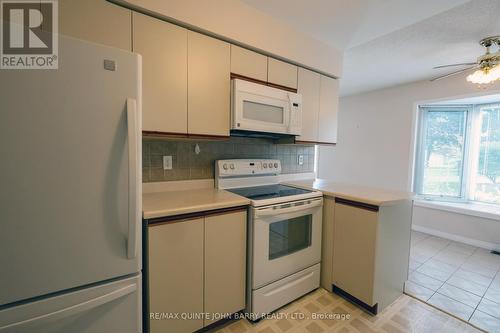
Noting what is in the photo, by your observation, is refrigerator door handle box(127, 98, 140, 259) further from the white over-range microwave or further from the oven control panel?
the oven control panel

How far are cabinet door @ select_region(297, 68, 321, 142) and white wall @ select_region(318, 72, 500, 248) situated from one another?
7.16 feet

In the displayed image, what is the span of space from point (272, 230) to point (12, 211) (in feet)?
4.54

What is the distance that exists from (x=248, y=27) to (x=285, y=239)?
1.76 metres

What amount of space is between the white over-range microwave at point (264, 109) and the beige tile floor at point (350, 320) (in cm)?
150

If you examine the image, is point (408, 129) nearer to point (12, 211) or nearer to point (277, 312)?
point (277, 312)

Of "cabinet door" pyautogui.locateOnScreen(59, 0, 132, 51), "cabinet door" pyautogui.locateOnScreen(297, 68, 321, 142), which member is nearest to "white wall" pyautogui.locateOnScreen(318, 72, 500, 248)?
"cabinet door" pyautogui.locateOnScreen(297, 68, 321, 142)

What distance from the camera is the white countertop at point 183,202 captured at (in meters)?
1.22

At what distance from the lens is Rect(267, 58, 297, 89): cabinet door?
6.45 ft

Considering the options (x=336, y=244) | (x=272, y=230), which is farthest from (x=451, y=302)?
(x=272, y=230)

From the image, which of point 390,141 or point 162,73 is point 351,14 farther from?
point 390,141

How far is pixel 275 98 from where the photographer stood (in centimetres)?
193

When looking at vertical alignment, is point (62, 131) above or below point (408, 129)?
below

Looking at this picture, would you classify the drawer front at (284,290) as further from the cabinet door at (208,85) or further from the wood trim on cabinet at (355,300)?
the cabinet door at (208,85)

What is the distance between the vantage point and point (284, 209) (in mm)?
1649
